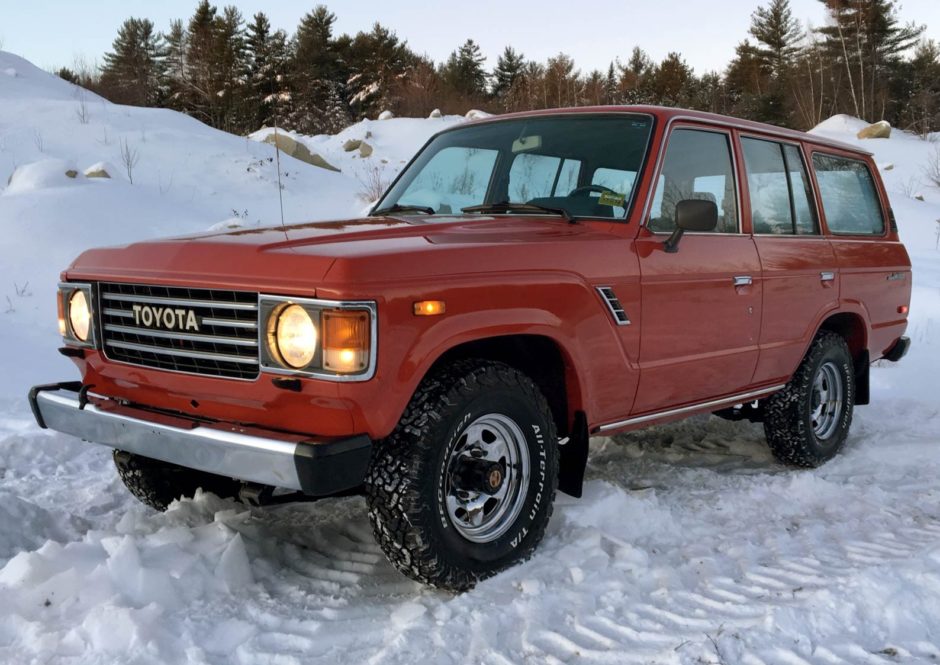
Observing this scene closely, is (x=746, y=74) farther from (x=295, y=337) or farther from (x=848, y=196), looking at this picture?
Answer: (x=295, y=337)

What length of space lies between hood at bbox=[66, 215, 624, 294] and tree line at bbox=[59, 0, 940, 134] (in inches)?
1167

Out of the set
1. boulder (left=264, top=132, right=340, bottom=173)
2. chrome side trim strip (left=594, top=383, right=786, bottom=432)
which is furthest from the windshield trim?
boulder (left=264, top=132, right=340, bottom=173)

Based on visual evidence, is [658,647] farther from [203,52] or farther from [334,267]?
[203,52]

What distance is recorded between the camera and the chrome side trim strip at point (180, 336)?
2543mm

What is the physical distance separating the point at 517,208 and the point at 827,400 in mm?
2539

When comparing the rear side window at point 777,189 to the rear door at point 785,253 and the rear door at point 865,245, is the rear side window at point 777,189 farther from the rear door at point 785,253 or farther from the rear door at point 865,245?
the rear door at point 865,245

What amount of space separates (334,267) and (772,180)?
2.94 metres

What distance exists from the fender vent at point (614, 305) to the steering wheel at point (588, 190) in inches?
23.2

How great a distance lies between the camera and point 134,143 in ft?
48.4

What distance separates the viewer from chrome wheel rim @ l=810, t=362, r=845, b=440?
4.79m

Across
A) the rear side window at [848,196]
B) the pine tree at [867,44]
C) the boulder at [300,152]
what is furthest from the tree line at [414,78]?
the rear side window at [848,196]

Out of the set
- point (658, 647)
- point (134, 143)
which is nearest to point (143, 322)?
point (658, 647)

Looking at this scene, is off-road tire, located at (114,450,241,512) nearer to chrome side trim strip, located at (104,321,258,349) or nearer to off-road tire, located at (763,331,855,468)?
chrome side trim strip, located at (104,321,258,349)

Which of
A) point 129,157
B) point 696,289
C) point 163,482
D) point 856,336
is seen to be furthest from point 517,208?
point 129,157
